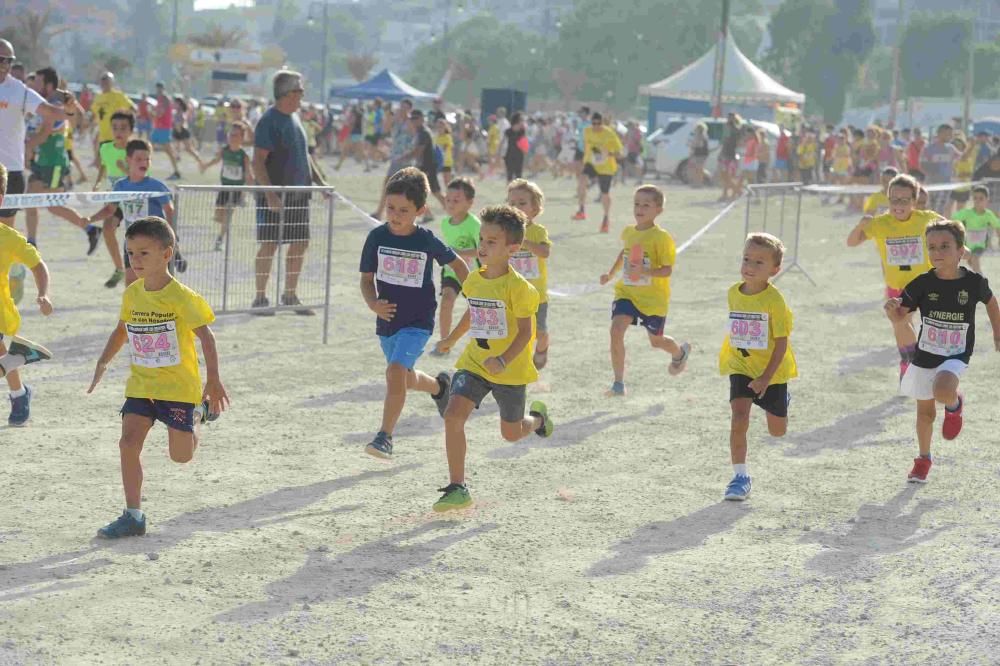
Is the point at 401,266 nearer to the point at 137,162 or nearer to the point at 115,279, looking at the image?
the point at 137,162

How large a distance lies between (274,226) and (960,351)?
6240 mm

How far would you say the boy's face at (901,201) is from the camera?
402 inches

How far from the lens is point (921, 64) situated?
121 m

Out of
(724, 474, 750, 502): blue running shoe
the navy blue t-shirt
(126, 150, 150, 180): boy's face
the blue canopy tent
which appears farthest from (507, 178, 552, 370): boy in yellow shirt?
the blue canopy tent

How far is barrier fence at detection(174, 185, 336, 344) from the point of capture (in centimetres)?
1212

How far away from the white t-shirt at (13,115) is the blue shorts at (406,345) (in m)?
6.30

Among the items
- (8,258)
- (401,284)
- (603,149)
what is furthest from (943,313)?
(603,149)

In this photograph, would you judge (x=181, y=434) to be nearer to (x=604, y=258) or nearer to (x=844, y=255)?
(x=604, y=258)

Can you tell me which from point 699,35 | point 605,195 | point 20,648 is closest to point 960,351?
point 20,648

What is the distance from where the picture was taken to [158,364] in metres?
6.34

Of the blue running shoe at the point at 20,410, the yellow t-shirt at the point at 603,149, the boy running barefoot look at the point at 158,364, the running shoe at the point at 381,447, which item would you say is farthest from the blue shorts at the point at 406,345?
the yellow t-shirt at the point at 603,149

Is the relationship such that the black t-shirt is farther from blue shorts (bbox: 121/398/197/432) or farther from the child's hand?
blue shorts (bbox: 121/398/197/432)

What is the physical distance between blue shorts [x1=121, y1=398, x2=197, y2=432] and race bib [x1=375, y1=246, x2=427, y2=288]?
1763 millimetres

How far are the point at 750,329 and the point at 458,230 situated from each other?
2.99 metres
